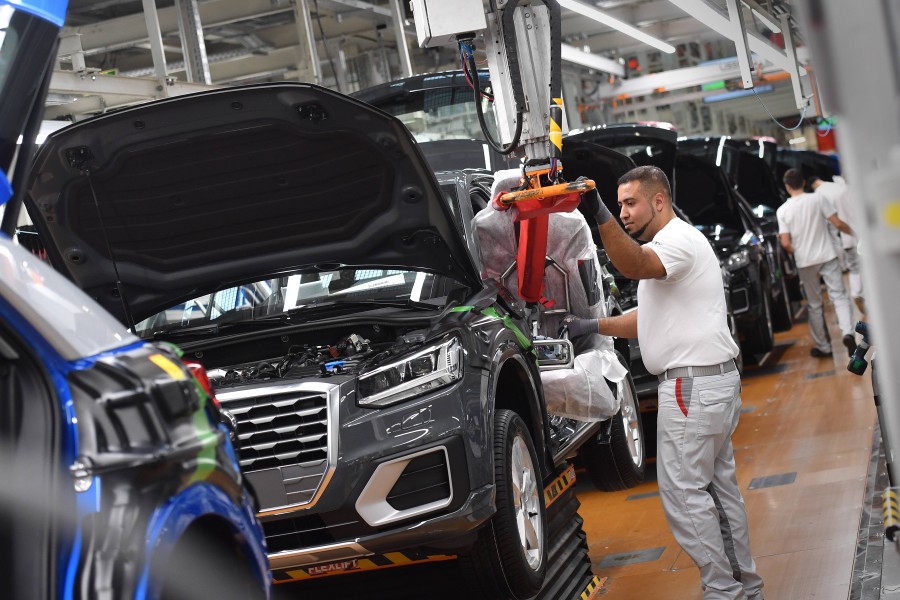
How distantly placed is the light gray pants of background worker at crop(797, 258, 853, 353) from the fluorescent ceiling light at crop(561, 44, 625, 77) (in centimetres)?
Result: 309

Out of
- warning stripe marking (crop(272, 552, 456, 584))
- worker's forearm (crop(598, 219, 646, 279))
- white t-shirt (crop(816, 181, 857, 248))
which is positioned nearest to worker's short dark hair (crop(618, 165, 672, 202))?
worker's forearm (crop(598, 219, 646, 279))

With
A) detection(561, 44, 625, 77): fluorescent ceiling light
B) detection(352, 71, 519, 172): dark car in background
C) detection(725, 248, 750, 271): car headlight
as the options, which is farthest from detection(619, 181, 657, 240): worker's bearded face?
detection(561, 44, 625, 77): fluorescent ceiling light

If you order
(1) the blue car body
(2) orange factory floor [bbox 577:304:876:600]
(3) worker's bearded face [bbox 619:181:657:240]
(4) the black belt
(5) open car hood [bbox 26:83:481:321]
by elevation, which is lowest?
(2) orange factory floor [bbox 577:304:876:600]

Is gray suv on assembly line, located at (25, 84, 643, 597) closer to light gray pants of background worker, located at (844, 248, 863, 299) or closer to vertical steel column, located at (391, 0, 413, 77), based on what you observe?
vertical steel column, located at (391, 0, 413, 77)

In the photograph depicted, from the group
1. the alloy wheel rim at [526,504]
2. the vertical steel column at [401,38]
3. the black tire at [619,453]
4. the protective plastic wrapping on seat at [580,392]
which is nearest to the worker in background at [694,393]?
the alloy wheel rim at [526,504]

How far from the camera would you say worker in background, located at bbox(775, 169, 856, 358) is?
11.4 meters

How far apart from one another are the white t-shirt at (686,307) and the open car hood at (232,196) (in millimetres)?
815

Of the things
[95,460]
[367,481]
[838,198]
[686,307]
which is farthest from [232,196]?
[838,198]

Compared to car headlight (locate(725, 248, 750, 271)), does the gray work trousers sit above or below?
below

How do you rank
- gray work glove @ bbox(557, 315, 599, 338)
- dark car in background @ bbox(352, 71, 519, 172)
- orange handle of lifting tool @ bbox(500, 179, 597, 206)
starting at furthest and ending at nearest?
dark car in background @ bbox(352, 71, 519, 172)
gray work glove @ bbox(557, 315, 599, 338)
orange handle of lifting tool @ bbox(500, 179, 597, 206)

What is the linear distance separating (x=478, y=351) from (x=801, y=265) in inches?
311

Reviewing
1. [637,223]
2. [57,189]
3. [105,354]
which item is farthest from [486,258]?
[105,354]

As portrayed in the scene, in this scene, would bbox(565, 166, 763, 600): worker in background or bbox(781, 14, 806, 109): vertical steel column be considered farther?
bbox(781, 14, 806, 109): vertical steel column

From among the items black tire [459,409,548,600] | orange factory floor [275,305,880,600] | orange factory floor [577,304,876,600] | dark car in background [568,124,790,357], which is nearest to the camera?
black tire [459,409,548,600]
